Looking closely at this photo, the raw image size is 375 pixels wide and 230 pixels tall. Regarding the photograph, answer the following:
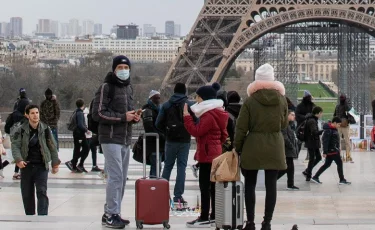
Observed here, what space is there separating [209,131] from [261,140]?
1260mm

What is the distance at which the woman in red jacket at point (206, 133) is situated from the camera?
12.6m

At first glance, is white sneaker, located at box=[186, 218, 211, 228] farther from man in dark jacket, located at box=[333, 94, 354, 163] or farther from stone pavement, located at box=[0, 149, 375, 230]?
man in dark jacket, located at box=[333, 94, 354, 163]

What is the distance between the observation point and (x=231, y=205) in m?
11.7

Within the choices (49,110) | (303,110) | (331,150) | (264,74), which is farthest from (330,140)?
(264,74)

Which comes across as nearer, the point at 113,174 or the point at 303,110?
the point at 113,174

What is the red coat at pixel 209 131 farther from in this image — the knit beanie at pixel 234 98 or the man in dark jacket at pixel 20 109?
the man in dark jacket at pixel 20 109

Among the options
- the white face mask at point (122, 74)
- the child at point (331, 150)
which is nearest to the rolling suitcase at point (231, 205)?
the white face mask at point (122, 74)

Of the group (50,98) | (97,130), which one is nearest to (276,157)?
(97,130)

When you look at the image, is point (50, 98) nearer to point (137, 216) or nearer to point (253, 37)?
point (137, 216)

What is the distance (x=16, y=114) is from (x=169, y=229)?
6820 millimetres

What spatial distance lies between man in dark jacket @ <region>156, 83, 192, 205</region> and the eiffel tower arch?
33243 mm

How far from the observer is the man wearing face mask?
1222 cm

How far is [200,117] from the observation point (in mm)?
12680

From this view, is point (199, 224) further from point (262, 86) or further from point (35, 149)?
point (35, 149)
